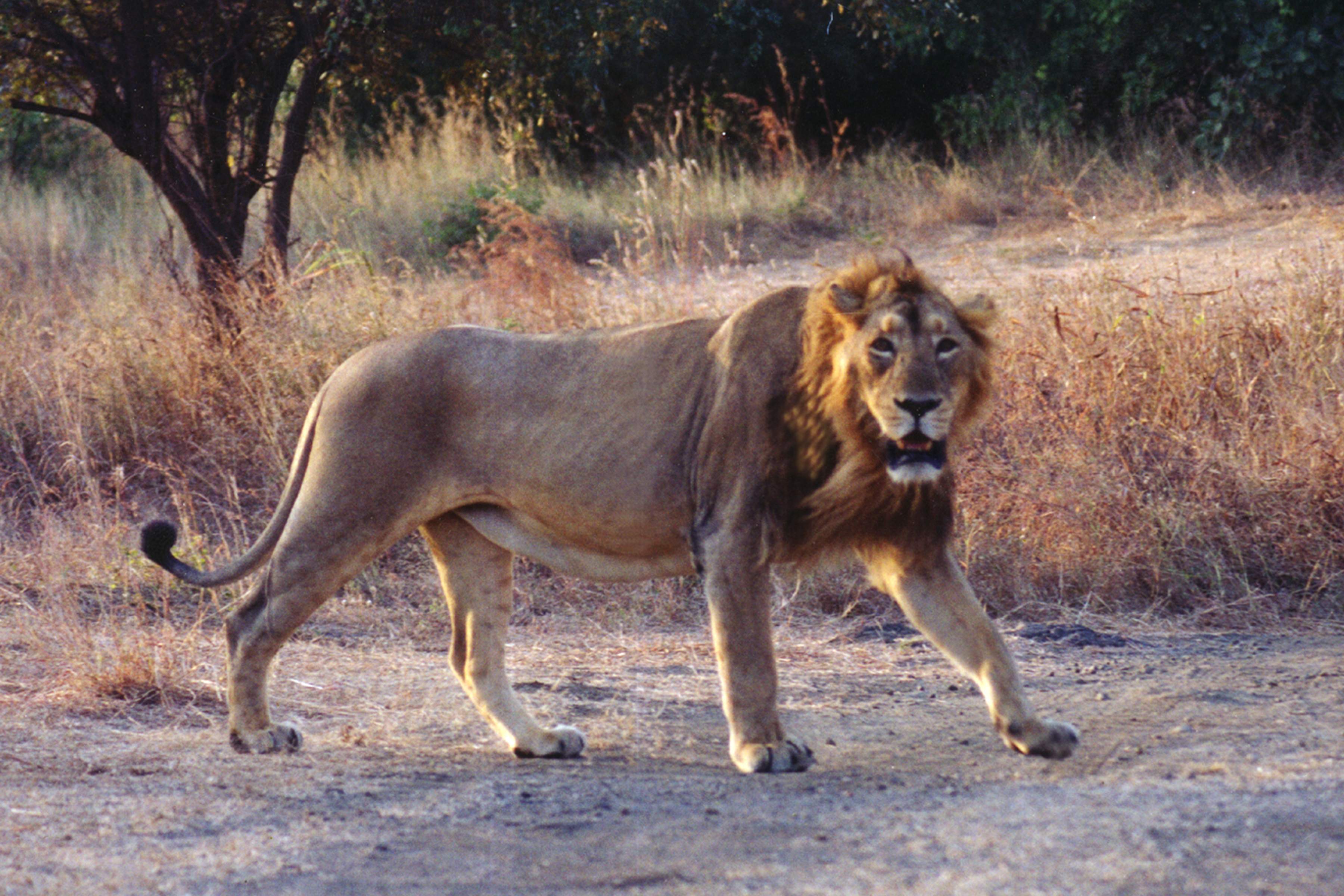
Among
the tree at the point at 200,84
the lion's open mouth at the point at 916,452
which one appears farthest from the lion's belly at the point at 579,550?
the tree at the point at 200,84

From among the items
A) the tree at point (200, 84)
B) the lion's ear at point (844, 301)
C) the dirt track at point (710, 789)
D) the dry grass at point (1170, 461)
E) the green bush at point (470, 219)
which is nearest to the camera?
the dirt track at point (710, 789)

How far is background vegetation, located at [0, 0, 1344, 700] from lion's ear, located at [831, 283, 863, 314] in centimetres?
216

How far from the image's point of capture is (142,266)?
9.48m

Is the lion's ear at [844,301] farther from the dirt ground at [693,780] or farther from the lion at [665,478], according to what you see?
the dirt ground at [693,780]

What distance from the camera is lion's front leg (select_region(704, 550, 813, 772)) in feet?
10.9

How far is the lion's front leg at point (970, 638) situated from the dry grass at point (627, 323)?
177 cm

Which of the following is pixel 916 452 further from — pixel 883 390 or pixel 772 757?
pixel 772 757

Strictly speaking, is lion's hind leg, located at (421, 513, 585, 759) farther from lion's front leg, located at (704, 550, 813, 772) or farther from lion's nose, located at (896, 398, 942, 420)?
lion's nose, located at (896, 398, 942, 420)

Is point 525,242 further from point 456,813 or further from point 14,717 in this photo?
point 456,813

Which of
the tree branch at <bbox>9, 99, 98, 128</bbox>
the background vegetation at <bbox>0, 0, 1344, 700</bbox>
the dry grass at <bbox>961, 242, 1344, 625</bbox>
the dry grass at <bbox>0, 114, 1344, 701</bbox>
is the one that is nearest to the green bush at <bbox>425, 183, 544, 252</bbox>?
the background vegetation at <bbox>0, 0, 1344, 700</bbox>

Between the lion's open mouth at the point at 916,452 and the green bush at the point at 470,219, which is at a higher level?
the green bush at the point at 470,219

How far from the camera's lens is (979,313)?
3342 mm

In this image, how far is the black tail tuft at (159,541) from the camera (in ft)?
12.6

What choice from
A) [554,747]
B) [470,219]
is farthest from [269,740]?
[470,219]
